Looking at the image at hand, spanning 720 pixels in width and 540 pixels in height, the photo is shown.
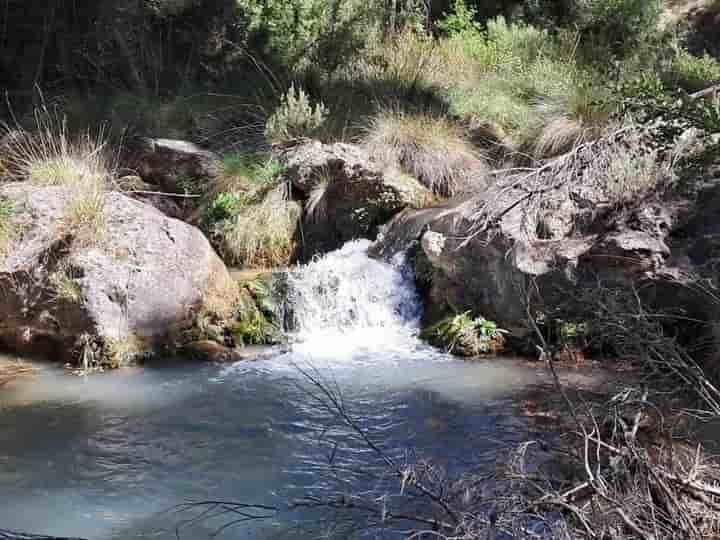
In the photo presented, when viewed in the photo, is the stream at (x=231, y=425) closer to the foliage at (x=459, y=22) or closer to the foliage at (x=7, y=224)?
the foliage at (x=7, y=224)

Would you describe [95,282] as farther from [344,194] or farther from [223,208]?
[344,194]


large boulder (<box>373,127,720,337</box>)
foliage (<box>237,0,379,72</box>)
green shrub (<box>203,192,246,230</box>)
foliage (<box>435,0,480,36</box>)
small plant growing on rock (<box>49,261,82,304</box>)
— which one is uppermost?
foliage (<box>435,0,480,36</box>)

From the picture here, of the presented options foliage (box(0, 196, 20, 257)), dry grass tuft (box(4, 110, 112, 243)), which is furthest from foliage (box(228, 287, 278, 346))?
foliage (box(0, 196, 20, 257))

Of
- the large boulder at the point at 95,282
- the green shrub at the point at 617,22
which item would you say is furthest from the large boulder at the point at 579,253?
the green shrub at the point at 617,22

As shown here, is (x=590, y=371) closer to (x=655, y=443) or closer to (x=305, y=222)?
(x=655, y=443)

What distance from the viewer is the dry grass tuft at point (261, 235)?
337 inches

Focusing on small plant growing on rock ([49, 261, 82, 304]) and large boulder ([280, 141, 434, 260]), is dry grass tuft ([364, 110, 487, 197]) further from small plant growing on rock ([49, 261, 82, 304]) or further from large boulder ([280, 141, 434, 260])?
small plant growing on rock ([49, 261, 82, 304])

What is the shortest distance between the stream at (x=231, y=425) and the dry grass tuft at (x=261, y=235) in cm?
123

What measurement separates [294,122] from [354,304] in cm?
328

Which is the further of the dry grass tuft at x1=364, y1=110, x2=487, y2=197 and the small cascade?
the dry grass tuft at x1=364, y1=110, x2=487, y2=197

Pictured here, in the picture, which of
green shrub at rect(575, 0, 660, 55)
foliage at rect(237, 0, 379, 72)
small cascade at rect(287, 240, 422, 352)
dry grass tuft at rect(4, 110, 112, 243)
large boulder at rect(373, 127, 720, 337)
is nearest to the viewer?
large boulder at rect(373, 127, 720, 337)

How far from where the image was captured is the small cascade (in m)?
7.34

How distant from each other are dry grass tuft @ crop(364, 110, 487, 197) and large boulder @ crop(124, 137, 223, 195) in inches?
77.8

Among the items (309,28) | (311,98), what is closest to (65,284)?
(311,98)
